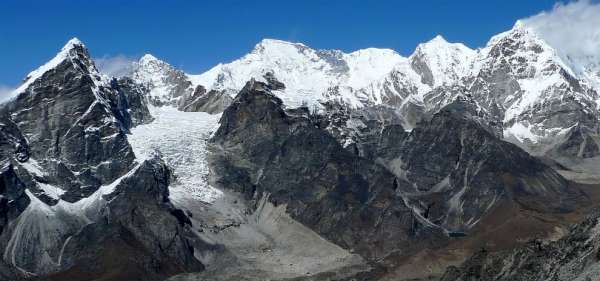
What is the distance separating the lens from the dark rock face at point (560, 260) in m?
156

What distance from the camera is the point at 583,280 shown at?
146m

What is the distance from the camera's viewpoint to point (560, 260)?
556 feet

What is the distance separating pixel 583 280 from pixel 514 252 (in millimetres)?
53408

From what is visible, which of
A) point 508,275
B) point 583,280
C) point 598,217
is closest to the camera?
point 583,280

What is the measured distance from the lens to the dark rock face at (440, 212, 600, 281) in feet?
512

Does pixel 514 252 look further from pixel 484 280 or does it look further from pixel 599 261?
pixel 599 261

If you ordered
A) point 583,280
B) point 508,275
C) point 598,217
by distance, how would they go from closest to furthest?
point 583,280, point 598,217, point 508,275

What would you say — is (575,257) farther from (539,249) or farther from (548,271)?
(539,249)

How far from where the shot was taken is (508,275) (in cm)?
18975

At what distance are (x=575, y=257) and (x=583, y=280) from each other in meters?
17.8

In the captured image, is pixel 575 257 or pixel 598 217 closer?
pixel 575 257

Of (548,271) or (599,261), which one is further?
(548,271)

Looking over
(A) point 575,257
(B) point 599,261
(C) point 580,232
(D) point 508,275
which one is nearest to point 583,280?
(B) point 599,261

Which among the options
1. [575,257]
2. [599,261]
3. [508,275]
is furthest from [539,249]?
[599,261]
